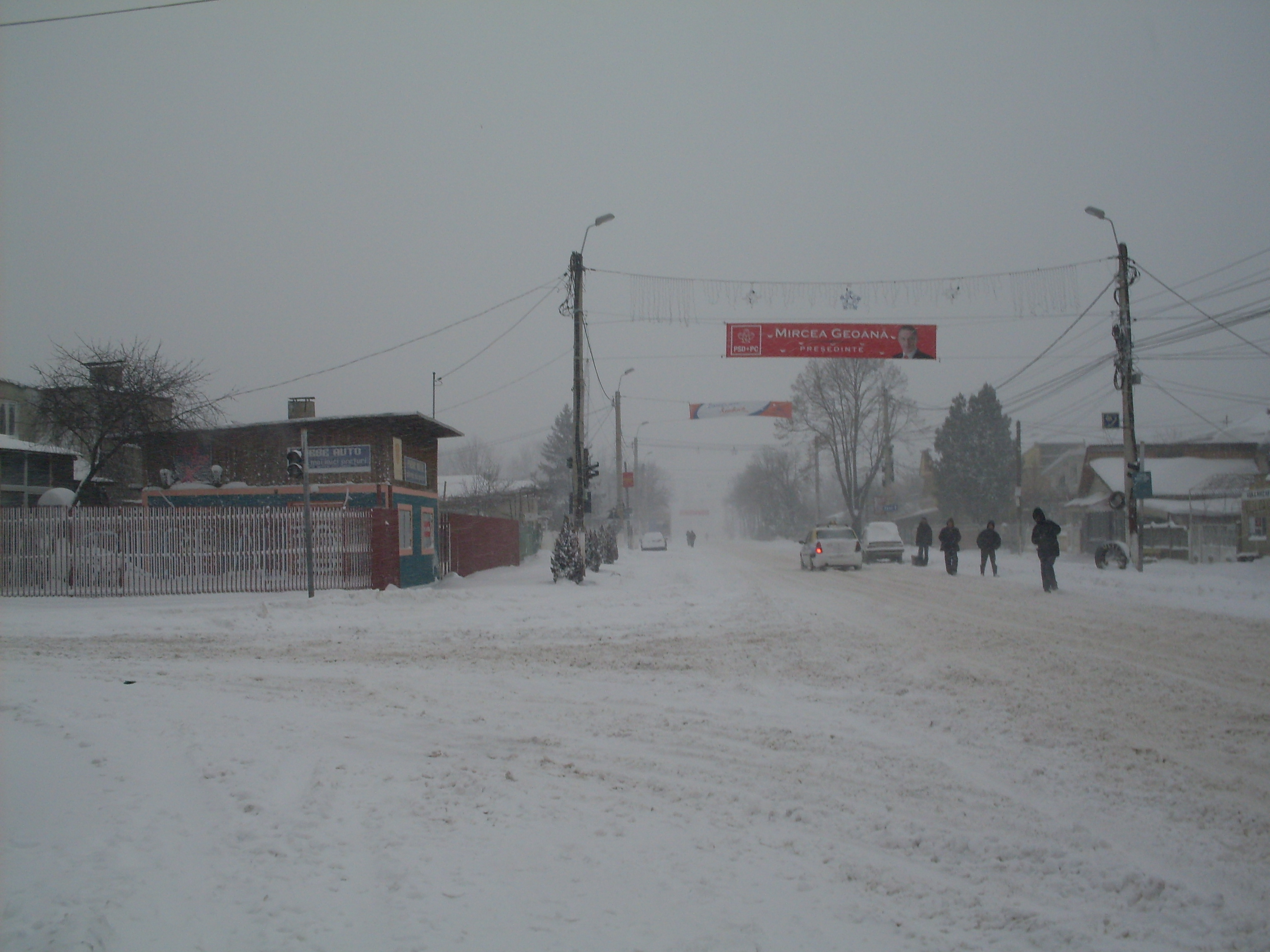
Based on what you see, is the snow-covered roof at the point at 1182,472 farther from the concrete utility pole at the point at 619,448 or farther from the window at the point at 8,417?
the window at the point at 8,417

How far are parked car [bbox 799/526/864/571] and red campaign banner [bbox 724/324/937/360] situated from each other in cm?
1004

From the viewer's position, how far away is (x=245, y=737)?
19.6 ft

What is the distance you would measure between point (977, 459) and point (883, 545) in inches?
1168

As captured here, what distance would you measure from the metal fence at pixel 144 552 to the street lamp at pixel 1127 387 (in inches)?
850

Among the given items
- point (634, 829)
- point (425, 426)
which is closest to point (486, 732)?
point (634, 829)

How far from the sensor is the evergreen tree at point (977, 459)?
199ft

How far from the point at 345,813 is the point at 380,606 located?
1212 centimetres

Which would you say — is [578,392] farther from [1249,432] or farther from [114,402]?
[1249,432]

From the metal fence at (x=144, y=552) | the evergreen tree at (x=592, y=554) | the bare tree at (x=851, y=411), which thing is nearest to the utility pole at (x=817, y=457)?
the bare tree at (x=851, y=411)

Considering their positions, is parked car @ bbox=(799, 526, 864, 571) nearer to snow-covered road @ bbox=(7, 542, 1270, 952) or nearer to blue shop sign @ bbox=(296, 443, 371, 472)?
blue shop sign @ bbox=(296, 443, 371, 472)

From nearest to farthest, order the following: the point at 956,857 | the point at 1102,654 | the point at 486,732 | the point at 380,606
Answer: the point at 956,857 < the point at 486,732 < the point at 1102,654 < the point at 380,606

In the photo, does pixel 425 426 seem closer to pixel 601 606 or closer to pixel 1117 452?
pixel 601 606

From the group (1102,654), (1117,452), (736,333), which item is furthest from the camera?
(1117,452)

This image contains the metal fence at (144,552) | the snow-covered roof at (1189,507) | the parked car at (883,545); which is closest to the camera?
the metal fence at (144,552)
